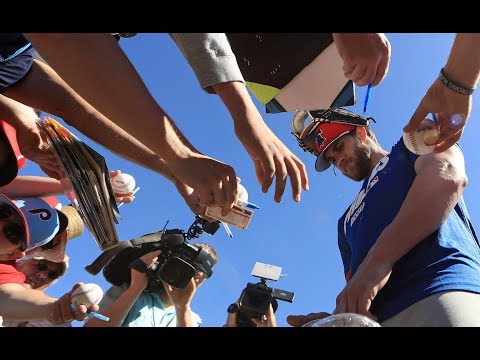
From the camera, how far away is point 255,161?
1.36 m

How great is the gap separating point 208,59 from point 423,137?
2.89 feet

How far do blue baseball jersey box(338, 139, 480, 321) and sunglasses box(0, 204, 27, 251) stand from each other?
1724mm

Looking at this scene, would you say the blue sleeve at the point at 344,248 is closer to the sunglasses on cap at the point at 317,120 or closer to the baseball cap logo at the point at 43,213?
the sunglasses on cap at the point at 317,120

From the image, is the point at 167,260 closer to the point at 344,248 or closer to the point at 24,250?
the point at 24,250

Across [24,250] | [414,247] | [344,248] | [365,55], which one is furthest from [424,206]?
[24,250]

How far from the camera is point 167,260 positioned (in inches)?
112

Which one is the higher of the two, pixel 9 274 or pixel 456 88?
pixel 456 88

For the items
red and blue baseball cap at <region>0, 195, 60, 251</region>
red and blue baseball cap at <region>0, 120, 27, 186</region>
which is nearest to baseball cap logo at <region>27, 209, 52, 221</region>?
red and blue baseball cap at <region>0, 195, 60, 251</region>

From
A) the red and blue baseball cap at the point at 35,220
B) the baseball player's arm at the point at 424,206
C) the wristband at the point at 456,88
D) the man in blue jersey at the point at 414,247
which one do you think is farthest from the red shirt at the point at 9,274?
the wristband at the point at 456,88

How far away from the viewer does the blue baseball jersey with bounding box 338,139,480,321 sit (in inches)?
64.5
